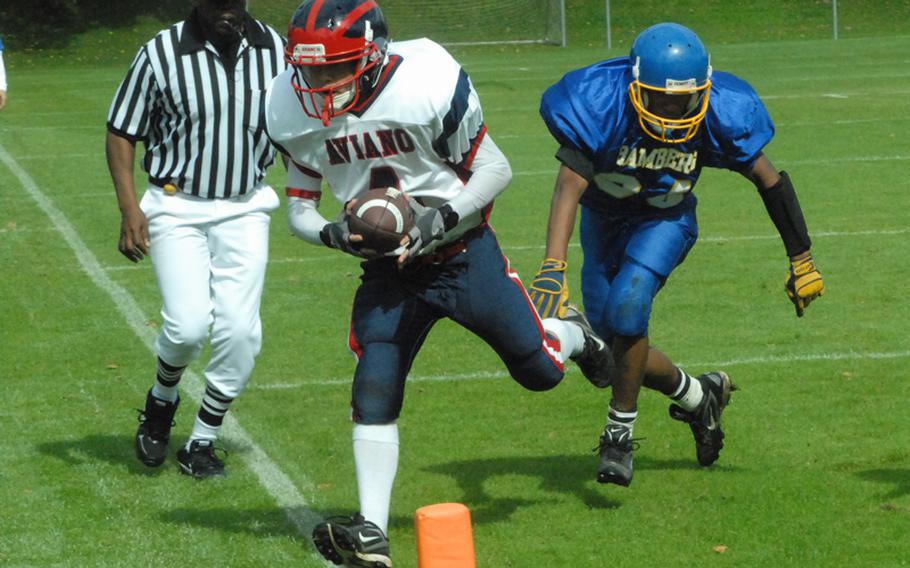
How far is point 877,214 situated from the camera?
11.9m

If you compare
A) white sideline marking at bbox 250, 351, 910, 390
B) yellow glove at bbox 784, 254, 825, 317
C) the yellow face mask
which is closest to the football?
the yellow face mask

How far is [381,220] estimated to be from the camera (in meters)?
4.71

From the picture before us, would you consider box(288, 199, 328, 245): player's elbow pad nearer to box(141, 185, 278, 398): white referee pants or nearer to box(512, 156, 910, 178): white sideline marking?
box(141, 185, 278, 398): white referee pants

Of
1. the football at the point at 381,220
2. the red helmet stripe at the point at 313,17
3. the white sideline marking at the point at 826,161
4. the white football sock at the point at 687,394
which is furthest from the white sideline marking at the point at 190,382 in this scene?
the white sideline marking at the point at 826,161

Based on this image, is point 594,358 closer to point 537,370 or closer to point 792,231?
point 537,370

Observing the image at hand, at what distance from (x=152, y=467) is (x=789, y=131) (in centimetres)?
1207

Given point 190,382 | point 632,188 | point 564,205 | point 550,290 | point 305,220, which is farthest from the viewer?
point 190,382

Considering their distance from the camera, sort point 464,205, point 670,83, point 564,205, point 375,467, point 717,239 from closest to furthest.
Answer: point 375,467 < point 464,205 < point 670,83 < point 564,205 < point 717,239

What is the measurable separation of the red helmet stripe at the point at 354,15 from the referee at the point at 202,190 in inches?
51.1

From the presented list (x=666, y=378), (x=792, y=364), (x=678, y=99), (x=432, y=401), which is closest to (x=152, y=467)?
(x=432, y=401)

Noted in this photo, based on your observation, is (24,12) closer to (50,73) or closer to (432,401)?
(50,73)

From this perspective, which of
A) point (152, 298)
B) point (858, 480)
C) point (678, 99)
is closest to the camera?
point (678, 99)

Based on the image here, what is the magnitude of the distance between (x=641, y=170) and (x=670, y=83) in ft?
1.31

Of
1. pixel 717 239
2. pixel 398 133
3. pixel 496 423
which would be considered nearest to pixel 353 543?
pixel 398 133
